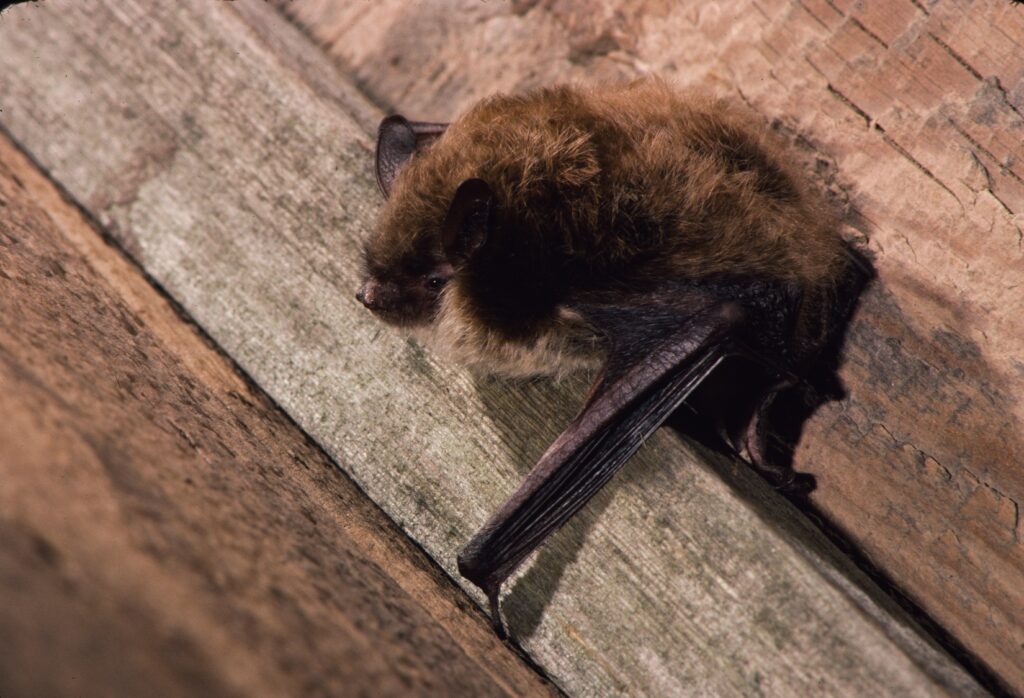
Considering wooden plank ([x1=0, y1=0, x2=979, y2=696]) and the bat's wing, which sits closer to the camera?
wooden plank ([x1=0, y1=0, x2=979, y2=696])

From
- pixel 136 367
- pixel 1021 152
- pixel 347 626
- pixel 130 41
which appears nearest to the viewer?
pixel 347 626

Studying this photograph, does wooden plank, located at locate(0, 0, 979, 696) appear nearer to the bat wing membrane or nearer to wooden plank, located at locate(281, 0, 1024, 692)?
the bat wing membrane

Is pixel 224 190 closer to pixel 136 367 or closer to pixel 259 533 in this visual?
pixel 136 367

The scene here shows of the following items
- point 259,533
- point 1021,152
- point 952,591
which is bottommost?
point 259,533

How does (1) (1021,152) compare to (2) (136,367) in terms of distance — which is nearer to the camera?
(2) (136,367)

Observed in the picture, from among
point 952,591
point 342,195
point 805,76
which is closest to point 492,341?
point 342,195

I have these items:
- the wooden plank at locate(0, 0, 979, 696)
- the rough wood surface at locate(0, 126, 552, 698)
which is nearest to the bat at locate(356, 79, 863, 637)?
the wooden plank at locate(0, 0, 979, 696)

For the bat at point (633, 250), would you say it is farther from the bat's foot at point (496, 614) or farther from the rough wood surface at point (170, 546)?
the rough wood surface at point (170, 546)
